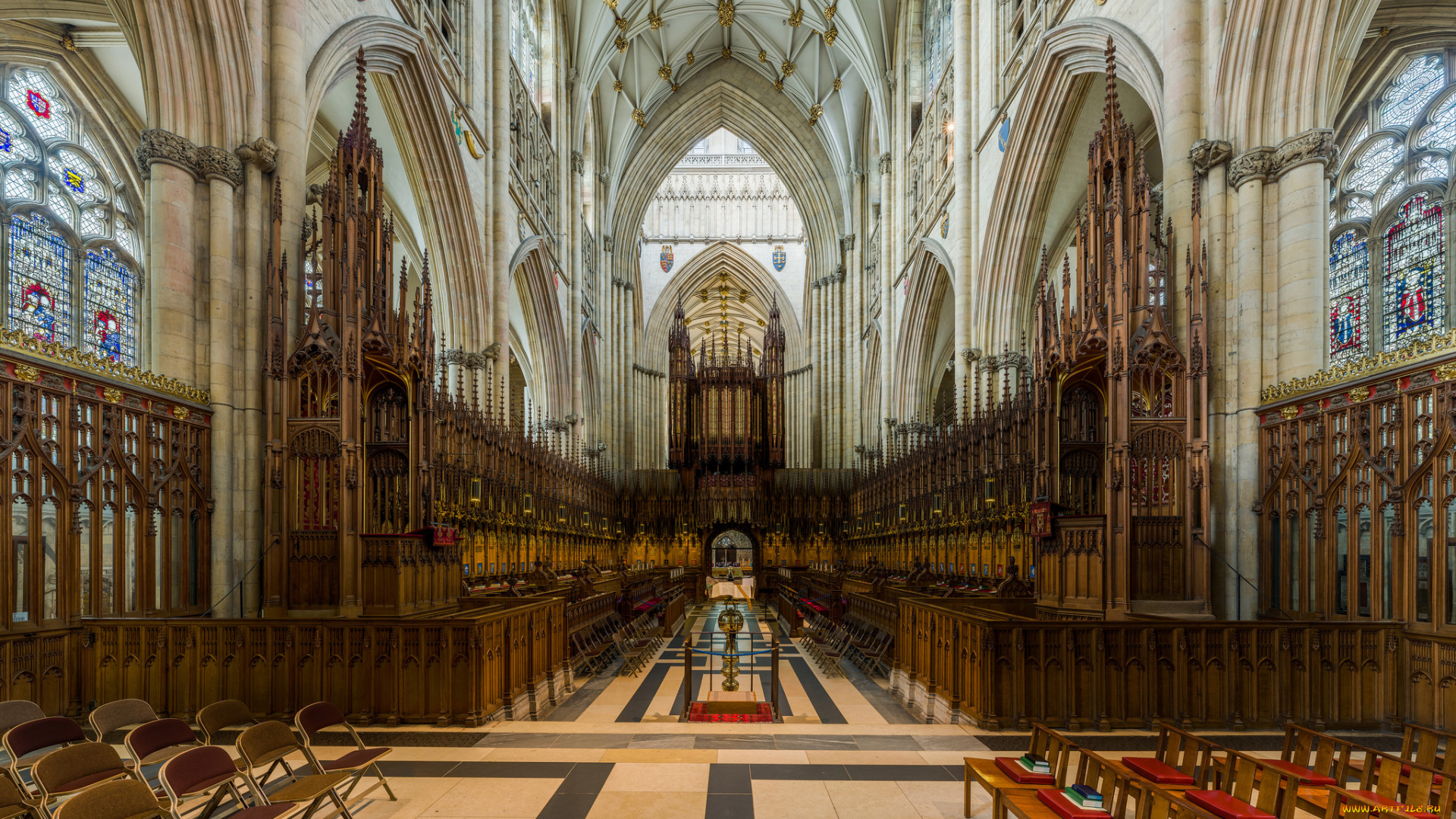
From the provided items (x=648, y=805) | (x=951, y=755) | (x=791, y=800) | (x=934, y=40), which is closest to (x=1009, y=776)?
(x=791, y=800)

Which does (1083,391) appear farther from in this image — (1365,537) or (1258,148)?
(1365,537)

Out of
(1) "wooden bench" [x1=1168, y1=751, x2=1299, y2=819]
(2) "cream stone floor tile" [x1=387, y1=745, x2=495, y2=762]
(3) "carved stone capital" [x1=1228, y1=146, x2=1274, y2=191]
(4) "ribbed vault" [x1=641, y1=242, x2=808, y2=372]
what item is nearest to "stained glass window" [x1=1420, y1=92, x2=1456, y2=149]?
(3) "carved stone capital" [x1=1228, y1=146, x2=1274, y2=191]

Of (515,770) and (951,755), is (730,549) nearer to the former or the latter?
(951,755)

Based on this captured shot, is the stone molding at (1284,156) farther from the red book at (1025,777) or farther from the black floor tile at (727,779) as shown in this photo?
the black floor tile at (727,779)

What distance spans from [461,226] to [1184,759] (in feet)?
51.2

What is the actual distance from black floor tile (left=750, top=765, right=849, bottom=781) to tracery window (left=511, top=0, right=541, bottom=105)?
1906 centimetres

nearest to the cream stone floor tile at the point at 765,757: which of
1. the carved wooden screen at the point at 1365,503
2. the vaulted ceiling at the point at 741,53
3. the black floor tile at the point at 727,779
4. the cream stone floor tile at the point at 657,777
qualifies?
the black floor tile at the point at 727,779

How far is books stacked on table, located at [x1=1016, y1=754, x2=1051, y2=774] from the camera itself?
426cm

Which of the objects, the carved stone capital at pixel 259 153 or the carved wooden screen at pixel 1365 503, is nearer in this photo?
the carved wooden screen at pixel 1365 503

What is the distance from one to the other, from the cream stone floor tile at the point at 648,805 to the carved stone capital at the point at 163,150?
7640 mm

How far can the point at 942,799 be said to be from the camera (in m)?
4.99

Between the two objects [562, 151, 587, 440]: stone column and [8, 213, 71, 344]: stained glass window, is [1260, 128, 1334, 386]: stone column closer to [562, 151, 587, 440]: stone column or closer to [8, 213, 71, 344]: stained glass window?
[8, 213, 71, 344]: stained glass window

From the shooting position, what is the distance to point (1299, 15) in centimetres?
872

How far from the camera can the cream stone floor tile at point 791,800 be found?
15.6 ft
